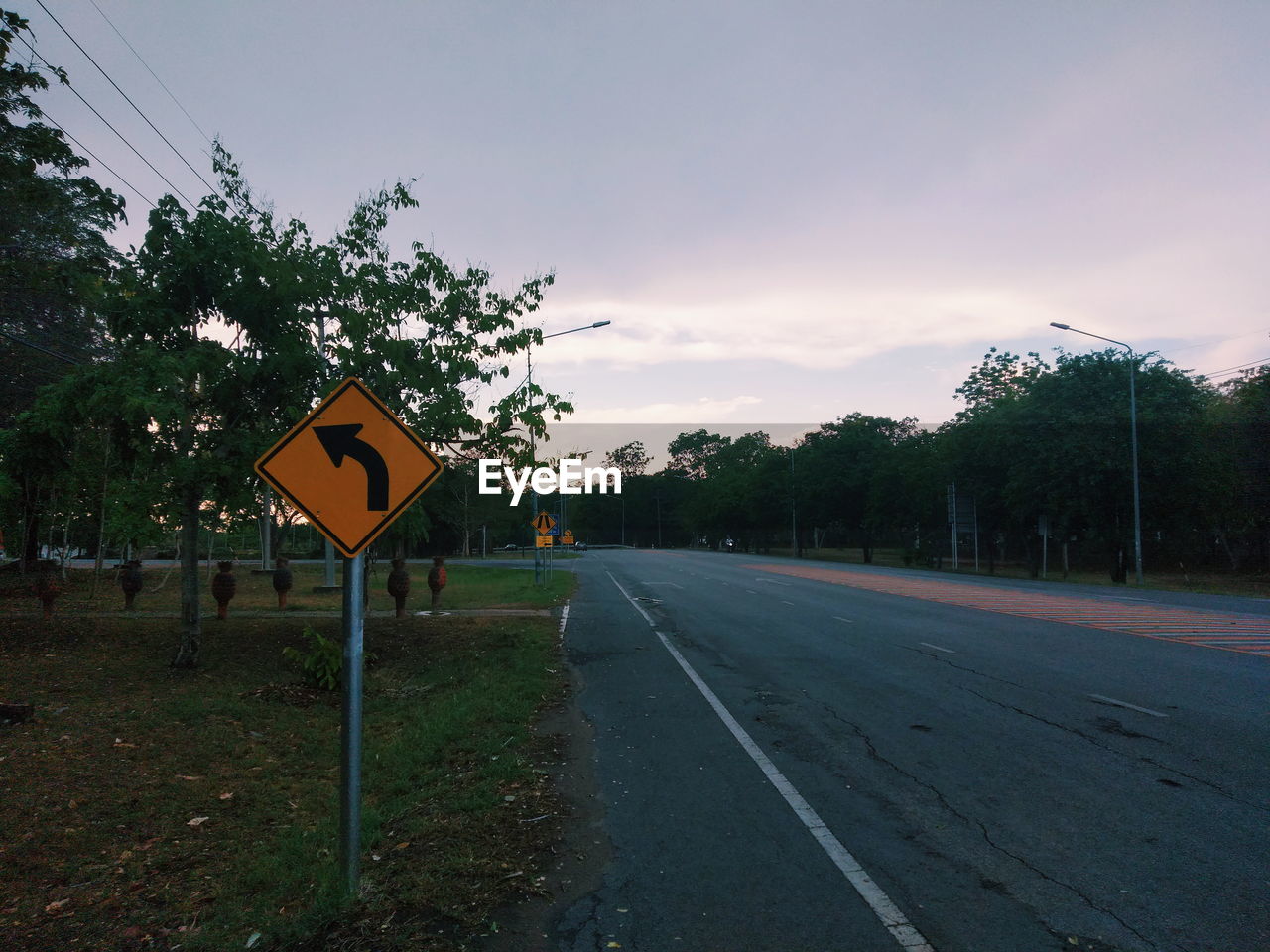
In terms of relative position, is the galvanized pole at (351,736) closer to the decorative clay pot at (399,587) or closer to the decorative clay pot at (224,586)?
the decorative clay pot at (224,586)

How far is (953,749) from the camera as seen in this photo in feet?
23.4

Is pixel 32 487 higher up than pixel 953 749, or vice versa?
pixel 32 487

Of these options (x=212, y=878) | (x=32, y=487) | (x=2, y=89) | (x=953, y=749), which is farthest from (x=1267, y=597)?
(x=32, y=487)

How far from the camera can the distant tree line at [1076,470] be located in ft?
115

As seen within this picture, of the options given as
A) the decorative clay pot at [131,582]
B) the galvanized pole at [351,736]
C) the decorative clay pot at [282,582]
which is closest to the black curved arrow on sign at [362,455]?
the galvanized pole at [351,736]

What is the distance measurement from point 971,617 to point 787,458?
6338 cm

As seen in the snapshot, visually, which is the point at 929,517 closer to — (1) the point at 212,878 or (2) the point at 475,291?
(2) the point at 475,291

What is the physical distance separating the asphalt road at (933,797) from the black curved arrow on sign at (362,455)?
233 cm

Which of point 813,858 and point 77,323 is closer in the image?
point 813,858

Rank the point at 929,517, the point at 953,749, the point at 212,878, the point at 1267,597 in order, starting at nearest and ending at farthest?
the point at 212,878
the point at 953,749
the point at 1267,597
the point at 929,517

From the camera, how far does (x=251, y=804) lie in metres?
6.21

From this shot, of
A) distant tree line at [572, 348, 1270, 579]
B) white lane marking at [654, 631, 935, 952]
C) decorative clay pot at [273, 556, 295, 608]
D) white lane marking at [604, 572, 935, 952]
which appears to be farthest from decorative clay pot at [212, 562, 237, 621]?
distant tree line at [572, 348, 1270, 579]

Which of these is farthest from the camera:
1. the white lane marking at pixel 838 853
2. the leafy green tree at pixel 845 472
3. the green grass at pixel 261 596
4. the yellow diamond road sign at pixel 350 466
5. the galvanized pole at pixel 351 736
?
the leafy green tree at pixel 845 472

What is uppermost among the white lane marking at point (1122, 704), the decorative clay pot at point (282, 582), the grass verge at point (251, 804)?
the decorative clay pot at point (282, 582)
